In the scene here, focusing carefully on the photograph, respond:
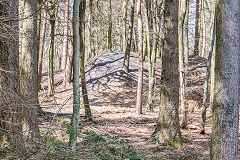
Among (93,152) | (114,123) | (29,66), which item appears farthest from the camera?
(114,123)

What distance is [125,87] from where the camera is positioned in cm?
1756

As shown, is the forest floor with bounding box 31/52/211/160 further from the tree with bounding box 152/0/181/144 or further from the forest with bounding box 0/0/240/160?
the tree with bounding box 152/0/181/144

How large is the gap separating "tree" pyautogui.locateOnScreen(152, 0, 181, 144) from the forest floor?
1.17ft

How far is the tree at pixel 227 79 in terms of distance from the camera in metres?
4.62

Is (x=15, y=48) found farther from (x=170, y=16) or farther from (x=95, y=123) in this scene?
(x=95, y=123)

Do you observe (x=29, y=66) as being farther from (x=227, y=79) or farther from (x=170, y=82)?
(x=227, y=79)

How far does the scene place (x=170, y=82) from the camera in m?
7.36

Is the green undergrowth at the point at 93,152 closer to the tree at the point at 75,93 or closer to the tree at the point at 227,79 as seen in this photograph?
the tree at the point at 75,93

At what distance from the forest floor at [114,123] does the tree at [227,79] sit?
1.78m

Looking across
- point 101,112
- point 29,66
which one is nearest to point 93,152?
point 29,66

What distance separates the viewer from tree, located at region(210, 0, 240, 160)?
4621mm

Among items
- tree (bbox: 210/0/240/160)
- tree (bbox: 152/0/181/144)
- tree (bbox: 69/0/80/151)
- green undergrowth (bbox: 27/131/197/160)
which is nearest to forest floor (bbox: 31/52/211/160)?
green undergrowth (bbox: 27/131/197/160)

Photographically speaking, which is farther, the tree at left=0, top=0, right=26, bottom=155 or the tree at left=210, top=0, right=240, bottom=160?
the tree at left=0, top=0, right=26, bottom=155

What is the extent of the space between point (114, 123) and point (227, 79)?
19.3 feet
